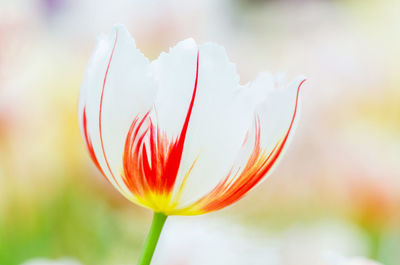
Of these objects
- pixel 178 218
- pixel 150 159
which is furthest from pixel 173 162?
pixel 178 218

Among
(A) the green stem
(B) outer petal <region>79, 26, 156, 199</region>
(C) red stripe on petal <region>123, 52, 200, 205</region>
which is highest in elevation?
(B) outer petal <region>79, 26, 156, 199</region>

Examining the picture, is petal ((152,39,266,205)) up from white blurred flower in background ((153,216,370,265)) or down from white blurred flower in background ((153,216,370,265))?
up

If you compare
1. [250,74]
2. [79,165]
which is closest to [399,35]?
[250,74]

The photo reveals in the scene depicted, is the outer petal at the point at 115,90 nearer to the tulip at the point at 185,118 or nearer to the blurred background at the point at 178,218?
the tulip at the point at 185,118

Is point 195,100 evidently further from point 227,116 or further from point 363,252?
point 363,252

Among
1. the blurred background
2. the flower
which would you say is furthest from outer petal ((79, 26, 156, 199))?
the blurred background

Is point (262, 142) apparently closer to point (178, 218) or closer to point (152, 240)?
point (152, 240)

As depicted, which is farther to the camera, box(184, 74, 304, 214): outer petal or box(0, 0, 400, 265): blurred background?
box(0, 0, 400, 265): blurred background

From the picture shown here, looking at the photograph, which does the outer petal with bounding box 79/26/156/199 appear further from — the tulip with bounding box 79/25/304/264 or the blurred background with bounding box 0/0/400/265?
the blurred background with bounding box 0/0/400/265

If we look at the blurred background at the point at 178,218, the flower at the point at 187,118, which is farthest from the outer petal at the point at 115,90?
the blurred background at the point at 178,218
